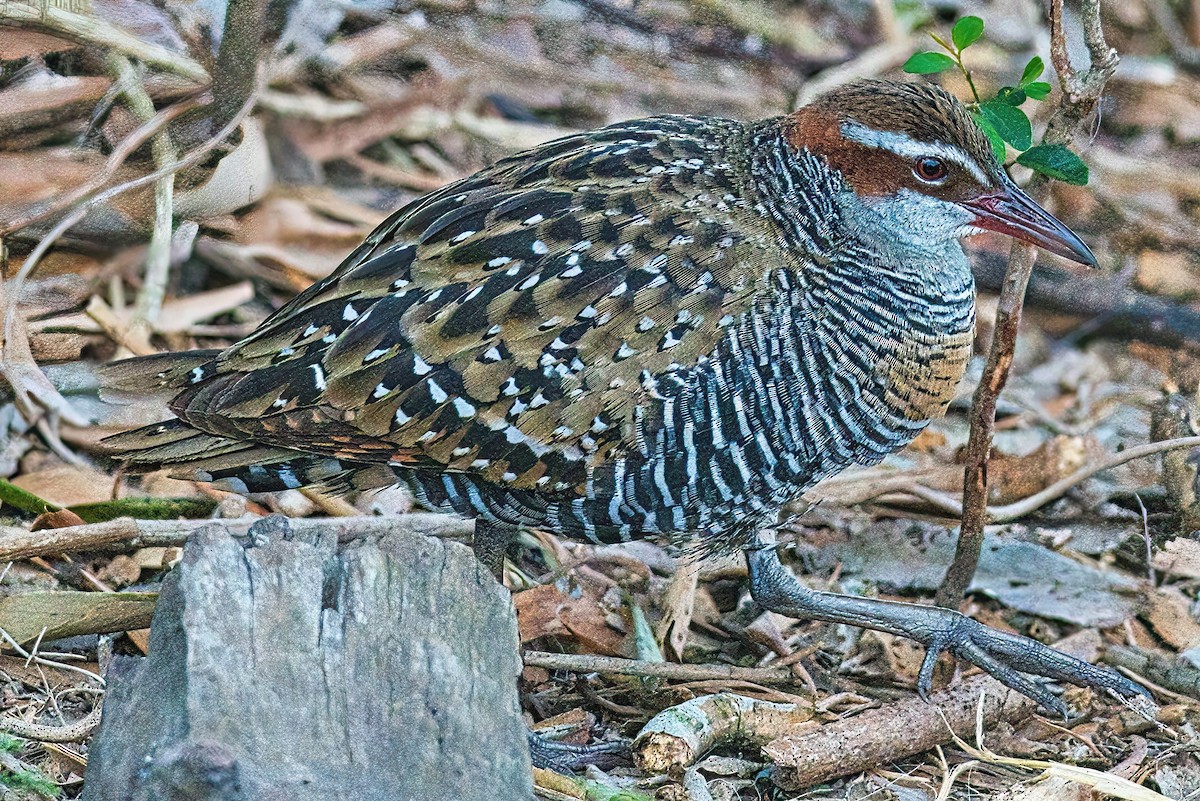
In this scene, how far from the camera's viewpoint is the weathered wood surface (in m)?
2.64

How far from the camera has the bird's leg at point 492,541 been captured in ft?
13.4

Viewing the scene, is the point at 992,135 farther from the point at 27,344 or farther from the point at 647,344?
the point at 27,344

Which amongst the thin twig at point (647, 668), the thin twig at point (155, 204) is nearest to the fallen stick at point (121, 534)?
the thin twig at point (647, 668)

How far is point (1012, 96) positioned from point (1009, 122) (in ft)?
0.28

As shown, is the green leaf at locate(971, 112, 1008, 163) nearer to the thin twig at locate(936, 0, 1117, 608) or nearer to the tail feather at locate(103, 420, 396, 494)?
the thin twig at locate(936, 0, 1117, 608)

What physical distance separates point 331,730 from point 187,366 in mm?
1576

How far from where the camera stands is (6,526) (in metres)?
4.28

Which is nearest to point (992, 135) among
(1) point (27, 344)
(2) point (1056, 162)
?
(2) point (1056, 162)

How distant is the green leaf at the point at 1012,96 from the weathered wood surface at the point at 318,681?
6.06ft

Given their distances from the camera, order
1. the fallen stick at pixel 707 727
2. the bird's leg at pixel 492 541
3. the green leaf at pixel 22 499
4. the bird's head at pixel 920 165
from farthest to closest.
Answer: the green leaf at pixel 22 499, the bird's leg at pixel 492 541, the bird's head at pixel 920 165, the fallen stick at pixel 707 727

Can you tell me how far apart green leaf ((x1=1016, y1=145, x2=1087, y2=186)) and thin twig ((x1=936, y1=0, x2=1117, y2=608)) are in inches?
4.8

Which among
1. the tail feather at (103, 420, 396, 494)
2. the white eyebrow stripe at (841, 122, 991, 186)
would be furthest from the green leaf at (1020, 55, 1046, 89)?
the tail feather at (103, 420, 396, 494)

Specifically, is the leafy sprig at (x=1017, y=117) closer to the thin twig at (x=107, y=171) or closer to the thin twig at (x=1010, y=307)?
the thin twig at (x=1010, y=307)

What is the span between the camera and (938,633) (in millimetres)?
4094
